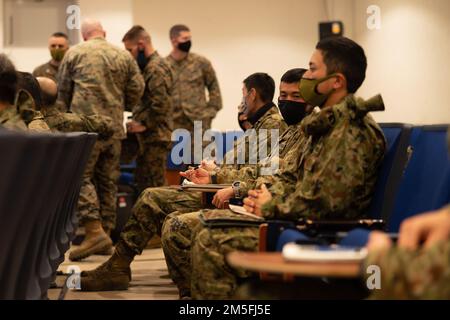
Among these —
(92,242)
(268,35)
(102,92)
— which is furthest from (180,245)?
(268,35)

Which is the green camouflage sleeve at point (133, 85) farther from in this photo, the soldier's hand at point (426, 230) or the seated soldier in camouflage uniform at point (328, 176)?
the soldier's hand at point (426, 230)

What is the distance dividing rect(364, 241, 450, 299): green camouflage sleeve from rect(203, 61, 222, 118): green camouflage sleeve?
282 inches

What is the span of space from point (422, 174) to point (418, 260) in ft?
4.03

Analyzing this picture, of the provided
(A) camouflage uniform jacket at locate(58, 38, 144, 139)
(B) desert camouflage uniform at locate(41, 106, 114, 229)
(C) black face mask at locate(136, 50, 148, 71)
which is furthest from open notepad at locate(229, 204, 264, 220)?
(C) black face mask at locate(136, 50, 148, 71)

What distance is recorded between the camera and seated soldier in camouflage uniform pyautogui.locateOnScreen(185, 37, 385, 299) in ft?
10.6

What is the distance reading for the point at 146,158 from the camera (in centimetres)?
771

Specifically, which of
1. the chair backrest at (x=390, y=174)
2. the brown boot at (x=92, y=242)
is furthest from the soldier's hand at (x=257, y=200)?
the brown boot at (x=92, y=242)

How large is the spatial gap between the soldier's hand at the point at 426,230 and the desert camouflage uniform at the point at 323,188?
1122 mm

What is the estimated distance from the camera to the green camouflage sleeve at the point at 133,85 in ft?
23.4

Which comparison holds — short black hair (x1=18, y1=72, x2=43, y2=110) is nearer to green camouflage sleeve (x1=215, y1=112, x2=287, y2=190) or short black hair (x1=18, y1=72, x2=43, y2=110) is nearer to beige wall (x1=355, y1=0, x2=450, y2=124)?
green camouflage sleeve (x1=215, y1=112, x2=287, y2=190)

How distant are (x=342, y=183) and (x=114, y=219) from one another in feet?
13.4

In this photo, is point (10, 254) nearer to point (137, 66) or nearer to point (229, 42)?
point (137, 66)

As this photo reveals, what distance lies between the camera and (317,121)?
3295 millimetres

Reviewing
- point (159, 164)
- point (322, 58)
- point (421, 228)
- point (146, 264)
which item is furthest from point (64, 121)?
point (421, 228)
